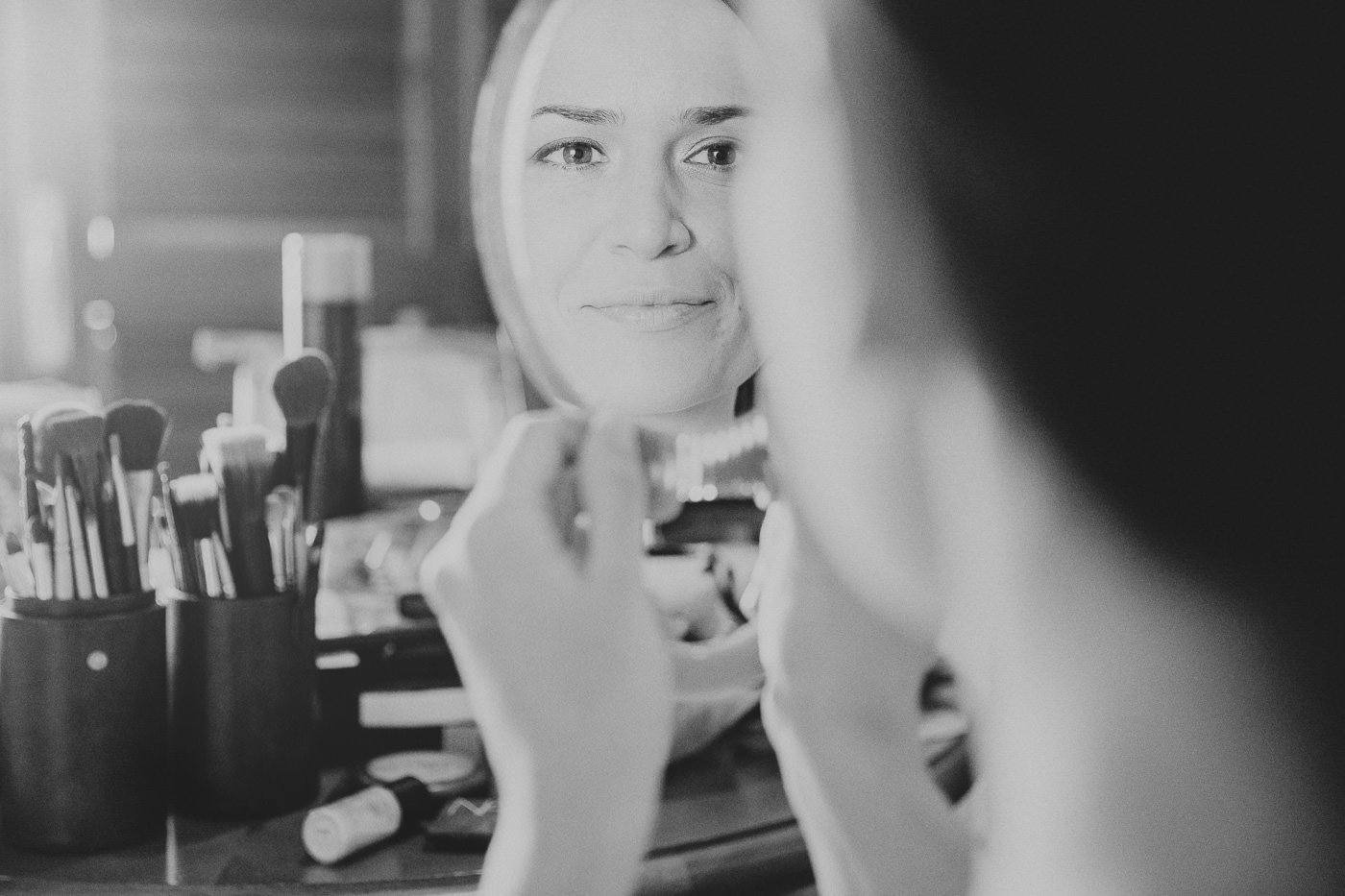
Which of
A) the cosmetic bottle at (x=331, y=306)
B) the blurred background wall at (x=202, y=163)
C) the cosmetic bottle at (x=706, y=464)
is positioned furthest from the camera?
the blurred background wall at (x=202, y=163)

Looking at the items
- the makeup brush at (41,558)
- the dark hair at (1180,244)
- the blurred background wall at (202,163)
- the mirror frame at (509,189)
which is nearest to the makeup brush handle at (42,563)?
the makeup brush at (41,558)

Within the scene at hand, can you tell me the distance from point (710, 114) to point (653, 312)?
3.8 inches

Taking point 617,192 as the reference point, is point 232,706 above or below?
below

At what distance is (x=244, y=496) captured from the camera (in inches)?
27.3

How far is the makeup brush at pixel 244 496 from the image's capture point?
0.69 meters

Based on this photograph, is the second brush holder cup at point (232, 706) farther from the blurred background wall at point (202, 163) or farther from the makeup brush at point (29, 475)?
the blurred background wall at point (202, 163)

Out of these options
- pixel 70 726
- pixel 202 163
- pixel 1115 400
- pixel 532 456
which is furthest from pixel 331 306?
pixel 202 163

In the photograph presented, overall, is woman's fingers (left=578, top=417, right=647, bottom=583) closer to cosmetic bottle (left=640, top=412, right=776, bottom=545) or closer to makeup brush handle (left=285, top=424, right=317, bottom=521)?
cosmetic bottle (left=640, top=412, right=776, bottom=545)

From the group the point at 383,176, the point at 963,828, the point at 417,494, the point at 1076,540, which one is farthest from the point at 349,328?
the point at 383,176

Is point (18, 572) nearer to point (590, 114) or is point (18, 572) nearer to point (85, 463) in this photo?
point (85, 463)

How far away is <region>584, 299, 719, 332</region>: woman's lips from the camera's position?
607 millimetres

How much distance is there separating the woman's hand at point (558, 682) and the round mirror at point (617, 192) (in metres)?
0.16

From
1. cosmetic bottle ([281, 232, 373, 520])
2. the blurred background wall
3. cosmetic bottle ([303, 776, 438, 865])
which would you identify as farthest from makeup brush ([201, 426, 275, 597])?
the blurred background wall

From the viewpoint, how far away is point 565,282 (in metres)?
0.61
